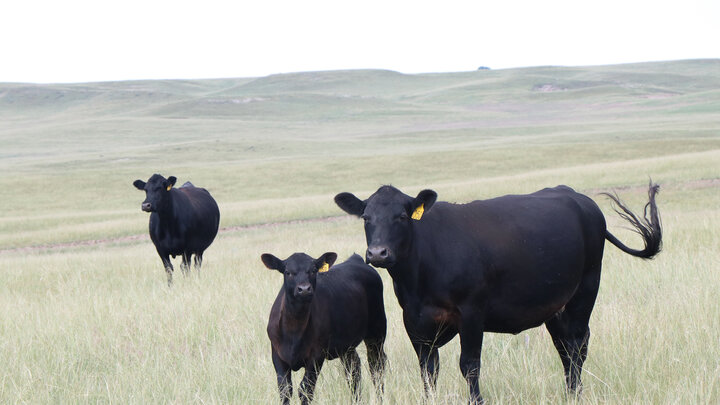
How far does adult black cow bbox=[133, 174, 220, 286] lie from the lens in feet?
42.1

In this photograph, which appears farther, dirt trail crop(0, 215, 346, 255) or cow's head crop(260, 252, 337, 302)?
dirt trail crop(0, 215, 346, 255)

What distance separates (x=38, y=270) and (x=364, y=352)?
29.3 feet

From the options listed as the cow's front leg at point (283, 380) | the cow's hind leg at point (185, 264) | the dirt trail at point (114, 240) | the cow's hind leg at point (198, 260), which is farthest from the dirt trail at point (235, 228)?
the cow's front leg at point (283, 380)

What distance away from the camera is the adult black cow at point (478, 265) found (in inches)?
190

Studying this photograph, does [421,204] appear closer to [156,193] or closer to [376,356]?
[376,356]

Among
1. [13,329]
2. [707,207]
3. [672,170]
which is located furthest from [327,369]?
[672,170]

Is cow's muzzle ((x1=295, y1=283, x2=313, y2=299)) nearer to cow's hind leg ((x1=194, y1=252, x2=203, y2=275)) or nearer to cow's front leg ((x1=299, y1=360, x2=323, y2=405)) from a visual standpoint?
cow's front leg ((x1=299, y1=360, x2=323, y2=405))

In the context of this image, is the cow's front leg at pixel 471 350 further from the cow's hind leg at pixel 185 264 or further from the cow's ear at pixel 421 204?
the cow's hind leg at pixel 185 264

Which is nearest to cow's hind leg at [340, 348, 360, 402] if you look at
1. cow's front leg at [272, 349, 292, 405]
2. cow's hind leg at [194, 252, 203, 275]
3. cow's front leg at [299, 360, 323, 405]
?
cow's front leg at [299, 360, 323, 405]

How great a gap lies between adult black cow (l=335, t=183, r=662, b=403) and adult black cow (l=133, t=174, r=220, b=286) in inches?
314

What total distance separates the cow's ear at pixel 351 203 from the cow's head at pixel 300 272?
429mm

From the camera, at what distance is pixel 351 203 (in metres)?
5.13

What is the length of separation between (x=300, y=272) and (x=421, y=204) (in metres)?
1.04

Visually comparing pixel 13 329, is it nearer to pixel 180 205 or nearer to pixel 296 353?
pixel 296 353
